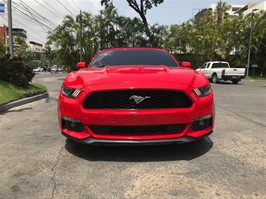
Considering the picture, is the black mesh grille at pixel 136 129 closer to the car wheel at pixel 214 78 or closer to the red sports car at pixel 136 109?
the red sports car at pixel 136 109

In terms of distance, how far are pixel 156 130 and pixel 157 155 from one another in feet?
1.48

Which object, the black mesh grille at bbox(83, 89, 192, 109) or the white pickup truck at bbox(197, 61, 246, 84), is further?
the white pickup truck at bbox(197, 61, 246, 84)

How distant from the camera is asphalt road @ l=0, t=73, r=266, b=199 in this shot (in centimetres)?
335

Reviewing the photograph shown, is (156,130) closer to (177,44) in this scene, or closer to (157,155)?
(157,155)

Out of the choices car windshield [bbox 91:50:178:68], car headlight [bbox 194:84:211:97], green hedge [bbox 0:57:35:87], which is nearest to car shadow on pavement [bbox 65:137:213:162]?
car headlight [bbox 194:84:211:97]

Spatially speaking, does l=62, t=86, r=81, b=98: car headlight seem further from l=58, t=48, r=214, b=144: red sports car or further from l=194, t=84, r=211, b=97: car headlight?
l=194, t=84, r=211, b=97: car headlight

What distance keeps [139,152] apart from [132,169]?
64cm

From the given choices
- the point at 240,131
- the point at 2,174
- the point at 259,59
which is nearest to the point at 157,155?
the point at 2,174

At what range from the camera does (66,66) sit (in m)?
34.7

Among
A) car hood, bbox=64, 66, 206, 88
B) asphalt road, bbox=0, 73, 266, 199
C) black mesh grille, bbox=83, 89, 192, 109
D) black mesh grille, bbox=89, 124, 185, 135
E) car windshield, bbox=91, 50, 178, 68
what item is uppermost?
car windshield, bbox=91, 50, 178, 68

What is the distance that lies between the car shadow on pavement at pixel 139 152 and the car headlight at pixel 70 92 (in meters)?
0.83

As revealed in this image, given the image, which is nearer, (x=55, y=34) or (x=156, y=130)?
(x=156, y=130)

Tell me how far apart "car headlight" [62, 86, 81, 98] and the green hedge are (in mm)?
7939

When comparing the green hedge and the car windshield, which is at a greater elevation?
the car windshield
